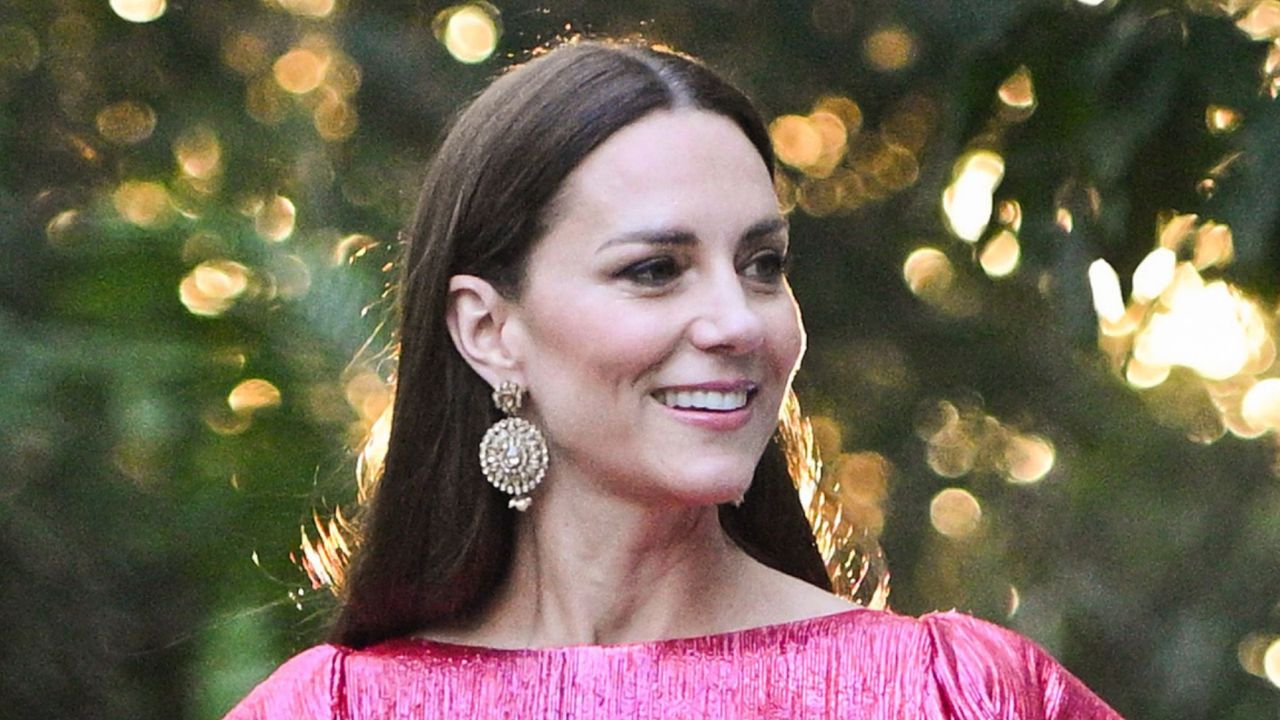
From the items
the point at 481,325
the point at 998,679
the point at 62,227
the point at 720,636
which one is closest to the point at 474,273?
the point at 481,325

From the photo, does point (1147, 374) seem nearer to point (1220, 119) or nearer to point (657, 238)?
point (1220, 119)

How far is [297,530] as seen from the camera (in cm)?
491

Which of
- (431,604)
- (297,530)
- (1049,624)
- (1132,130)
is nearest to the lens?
(431,604)

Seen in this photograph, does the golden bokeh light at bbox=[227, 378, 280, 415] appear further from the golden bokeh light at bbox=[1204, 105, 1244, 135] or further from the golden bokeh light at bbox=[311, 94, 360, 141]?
the golden bokeh light at bbox=[1204, 105, 1244, 135]

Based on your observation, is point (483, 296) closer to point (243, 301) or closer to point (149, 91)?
point (243, 301)

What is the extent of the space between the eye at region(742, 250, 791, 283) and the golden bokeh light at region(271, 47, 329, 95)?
2508 millimetres

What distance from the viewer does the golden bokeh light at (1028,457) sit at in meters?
5.74

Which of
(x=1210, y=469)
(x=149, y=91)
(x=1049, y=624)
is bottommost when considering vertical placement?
(x=1049, y=624)

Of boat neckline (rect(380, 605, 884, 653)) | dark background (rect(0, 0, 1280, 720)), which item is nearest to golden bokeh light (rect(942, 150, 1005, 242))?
dark background (rect(0, 0, 1280, 720))

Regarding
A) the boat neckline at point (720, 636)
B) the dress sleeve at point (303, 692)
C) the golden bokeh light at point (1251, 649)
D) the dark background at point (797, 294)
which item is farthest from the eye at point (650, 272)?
the golden bokeh light at point (1251, 649)

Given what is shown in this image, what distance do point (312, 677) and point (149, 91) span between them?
7.56 ft

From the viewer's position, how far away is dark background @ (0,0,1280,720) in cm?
457

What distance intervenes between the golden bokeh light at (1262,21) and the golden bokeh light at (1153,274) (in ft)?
1.31

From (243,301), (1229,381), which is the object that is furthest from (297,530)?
(1229,381)
